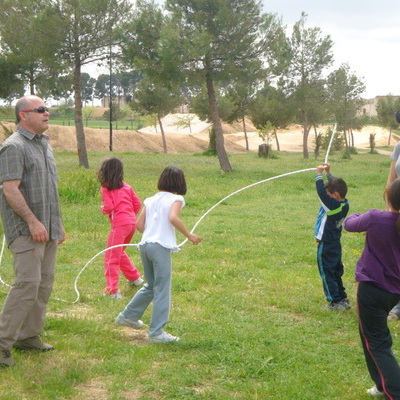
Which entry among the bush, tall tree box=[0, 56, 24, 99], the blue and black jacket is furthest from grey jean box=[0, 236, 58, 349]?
tall tree box=[0, 56, 24, 99]

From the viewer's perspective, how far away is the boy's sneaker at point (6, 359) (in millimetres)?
4910

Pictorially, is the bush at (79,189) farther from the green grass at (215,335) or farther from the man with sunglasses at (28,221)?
the man with sunglasses at (28,221)

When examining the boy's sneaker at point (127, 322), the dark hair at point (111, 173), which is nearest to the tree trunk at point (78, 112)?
the dark hair at point (111, 173)

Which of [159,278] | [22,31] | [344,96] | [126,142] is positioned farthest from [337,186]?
[126,142]

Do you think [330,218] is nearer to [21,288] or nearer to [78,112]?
[21,288]

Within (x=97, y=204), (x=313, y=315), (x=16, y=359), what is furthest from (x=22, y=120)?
(x=97, y=204)

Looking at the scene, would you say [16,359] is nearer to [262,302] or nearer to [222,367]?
[222,367]

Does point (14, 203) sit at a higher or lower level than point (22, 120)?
lower

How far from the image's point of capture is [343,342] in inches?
232

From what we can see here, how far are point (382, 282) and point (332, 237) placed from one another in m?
2.61

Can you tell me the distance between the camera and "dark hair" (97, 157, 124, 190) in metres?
7.25

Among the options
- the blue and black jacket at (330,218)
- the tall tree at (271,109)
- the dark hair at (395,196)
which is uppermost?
the tall tree at (271,109)

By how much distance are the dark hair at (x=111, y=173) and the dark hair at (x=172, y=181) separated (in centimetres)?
169

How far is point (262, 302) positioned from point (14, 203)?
3.34m
